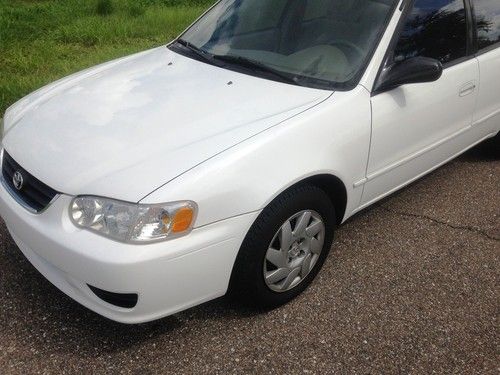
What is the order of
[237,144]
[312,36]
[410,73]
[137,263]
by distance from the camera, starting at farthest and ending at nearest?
[312,36], [410,73], [237,144], [137,263]

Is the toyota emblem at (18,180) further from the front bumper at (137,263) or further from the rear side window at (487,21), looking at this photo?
the rear side window at (487,21)

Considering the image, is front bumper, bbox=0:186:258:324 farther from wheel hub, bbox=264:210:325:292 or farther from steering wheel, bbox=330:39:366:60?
steering wheel, bbox=330:39:366:60

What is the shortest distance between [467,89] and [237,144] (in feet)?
5.73

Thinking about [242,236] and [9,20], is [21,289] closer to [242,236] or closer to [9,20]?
[242,236]

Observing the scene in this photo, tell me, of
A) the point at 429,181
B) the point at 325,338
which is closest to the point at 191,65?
the point at 325,338

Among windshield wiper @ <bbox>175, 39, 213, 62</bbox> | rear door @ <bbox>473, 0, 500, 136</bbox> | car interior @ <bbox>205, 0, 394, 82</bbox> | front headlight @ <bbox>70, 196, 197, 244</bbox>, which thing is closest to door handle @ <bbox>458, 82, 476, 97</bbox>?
rear door @ <bbox>473, 0, 500, 136</bbox>

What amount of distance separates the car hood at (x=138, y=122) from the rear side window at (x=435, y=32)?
0.64 m

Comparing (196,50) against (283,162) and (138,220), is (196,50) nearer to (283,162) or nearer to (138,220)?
(283,162)

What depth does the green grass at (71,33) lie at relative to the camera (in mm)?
5742

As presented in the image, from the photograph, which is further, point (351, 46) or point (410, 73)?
point (351, 46)

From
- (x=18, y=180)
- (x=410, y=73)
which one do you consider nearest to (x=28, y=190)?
(x=18, y=180)

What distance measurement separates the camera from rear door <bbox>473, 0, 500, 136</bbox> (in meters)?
3.31

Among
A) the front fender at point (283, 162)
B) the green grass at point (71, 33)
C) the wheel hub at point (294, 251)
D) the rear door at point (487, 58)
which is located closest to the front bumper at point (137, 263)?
the front fender at point (283, 162)

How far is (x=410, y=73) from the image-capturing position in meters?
2.60
